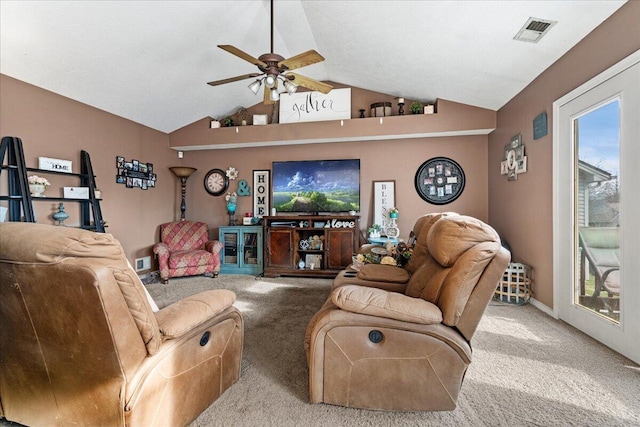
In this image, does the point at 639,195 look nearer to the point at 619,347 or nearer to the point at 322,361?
the point at 619,347

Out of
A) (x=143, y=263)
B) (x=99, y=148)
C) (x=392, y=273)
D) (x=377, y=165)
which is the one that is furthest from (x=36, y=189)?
(x=377, y=165)

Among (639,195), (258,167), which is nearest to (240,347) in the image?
(639,195)

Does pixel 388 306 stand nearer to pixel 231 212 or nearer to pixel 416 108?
pixel 416 108

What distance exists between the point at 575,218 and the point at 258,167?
177 inches

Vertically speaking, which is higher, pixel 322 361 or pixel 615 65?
pixel 615 65

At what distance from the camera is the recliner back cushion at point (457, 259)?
1.42m

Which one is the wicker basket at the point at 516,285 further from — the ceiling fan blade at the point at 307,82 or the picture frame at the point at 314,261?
the ceiling fan blade at the point at 307,82

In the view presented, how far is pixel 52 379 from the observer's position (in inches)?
48.9

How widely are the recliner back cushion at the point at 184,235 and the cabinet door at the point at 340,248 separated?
7.13 ft

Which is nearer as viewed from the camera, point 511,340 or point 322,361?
point 322,361

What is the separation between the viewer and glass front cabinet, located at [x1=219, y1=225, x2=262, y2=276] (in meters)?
5.03

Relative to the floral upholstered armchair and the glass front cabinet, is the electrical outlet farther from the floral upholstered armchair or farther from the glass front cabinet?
the glass front cabinet

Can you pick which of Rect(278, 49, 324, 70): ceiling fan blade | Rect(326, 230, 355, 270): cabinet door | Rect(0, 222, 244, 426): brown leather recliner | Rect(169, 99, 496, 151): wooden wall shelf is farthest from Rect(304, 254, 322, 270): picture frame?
Rect(0, 222, 244, 426): brown leather recliner

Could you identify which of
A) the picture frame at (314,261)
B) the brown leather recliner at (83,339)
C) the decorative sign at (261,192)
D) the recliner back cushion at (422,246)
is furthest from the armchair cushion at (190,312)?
the decorative sign at (261,192)
